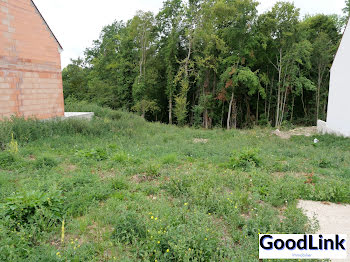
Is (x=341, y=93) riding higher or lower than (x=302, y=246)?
higher

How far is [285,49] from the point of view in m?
22.2

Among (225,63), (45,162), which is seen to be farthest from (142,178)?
(225,63)

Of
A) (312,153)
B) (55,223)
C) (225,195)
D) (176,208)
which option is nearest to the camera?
(55,223)

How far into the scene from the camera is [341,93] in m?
14.1

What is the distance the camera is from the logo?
125 inches

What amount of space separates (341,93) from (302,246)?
1378 cm

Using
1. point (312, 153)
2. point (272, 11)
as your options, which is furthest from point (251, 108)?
point (312, 153)

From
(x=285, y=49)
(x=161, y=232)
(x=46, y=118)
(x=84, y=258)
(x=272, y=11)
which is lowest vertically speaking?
(x=84, y=258)

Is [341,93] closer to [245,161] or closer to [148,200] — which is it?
Answer: [245,161]

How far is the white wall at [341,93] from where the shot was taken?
13.4 metres

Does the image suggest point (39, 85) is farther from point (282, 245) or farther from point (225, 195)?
point (282, 245)

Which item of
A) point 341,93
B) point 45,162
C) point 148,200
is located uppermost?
point 341,93

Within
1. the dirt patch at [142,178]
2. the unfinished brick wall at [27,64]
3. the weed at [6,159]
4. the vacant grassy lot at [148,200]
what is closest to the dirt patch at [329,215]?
the vacant grassy lot at [148,200]

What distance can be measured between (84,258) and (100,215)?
3.09ft
